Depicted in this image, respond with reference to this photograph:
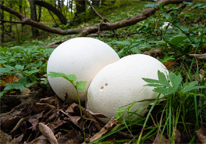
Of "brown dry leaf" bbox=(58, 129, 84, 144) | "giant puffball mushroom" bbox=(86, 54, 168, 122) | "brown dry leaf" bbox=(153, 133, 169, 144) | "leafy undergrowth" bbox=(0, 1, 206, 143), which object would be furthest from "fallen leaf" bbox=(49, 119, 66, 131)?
"brown dry leaf" bbox=(153, 133, 169, 144)

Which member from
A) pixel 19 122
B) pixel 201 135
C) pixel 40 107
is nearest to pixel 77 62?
pixel 40 107

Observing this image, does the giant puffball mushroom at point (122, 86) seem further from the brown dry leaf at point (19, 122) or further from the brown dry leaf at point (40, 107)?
the brown dry leaf at point (19, 122)

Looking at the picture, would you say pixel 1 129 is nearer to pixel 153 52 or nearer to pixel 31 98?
pixel 31 98

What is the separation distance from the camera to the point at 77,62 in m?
1.45

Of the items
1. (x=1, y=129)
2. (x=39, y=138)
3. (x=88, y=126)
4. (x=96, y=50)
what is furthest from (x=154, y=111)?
(x=1, y=129)

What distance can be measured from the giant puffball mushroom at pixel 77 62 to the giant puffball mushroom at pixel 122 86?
0.16 metres

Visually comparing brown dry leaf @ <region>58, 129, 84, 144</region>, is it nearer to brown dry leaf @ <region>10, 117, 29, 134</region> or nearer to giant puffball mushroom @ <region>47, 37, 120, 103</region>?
giant puffball mushroom @ <region>47, 37, 120, 103</region>

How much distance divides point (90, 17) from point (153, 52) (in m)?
9.32

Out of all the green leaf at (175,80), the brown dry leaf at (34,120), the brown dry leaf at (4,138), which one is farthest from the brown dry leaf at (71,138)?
the green leaf at (175,80)

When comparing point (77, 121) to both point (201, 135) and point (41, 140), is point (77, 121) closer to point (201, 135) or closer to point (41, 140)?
point (41, 140)

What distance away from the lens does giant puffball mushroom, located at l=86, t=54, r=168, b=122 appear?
1.17m

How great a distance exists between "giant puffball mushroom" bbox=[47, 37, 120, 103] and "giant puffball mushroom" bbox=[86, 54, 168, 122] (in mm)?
Answer: 157

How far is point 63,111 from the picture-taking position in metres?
1.43

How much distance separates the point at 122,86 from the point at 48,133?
2.33 feet
